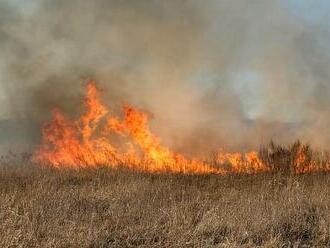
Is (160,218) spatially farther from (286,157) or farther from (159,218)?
(286,157)

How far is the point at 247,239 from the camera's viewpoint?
29.2 ft

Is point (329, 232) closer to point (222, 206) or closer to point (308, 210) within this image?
point (308, 210)

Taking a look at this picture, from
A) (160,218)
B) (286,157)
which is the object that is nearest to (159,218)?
(160,218)

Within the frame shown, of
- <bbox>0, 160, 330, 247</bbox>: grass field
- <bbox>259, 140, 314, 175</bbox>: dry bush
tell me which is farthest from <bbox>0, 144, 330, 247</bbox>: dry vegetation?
<bbox>259, 140, 314, 175</bbox>: dry bush

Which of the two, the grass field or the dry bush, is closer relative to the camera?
the grass field

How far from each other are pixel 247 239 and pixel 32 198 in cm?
Answer: 530

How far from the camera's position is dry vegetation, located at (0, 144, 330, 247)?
8469 millimetres

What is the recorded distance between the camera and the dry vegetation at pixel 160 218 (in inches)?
333

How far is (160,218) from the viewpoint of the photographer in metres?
9.72

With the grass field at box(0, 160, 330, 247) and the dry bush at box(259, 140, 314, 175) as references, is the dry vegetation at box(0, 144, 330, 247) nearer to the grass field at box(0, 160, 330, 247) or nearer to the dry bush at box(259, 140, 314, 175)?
the grass field at box(0, 160, 330, 247)

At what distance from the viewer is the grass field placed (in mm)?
8469

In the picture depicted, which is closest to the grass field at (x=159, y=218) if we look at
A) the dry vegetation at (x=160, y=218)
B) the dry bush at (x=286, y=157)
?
the dry vegetation at (x=160, y=218)

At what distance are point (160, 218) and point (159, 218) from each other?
0.02 m

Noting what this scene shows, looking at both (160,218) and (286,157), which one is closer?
(160,218)
